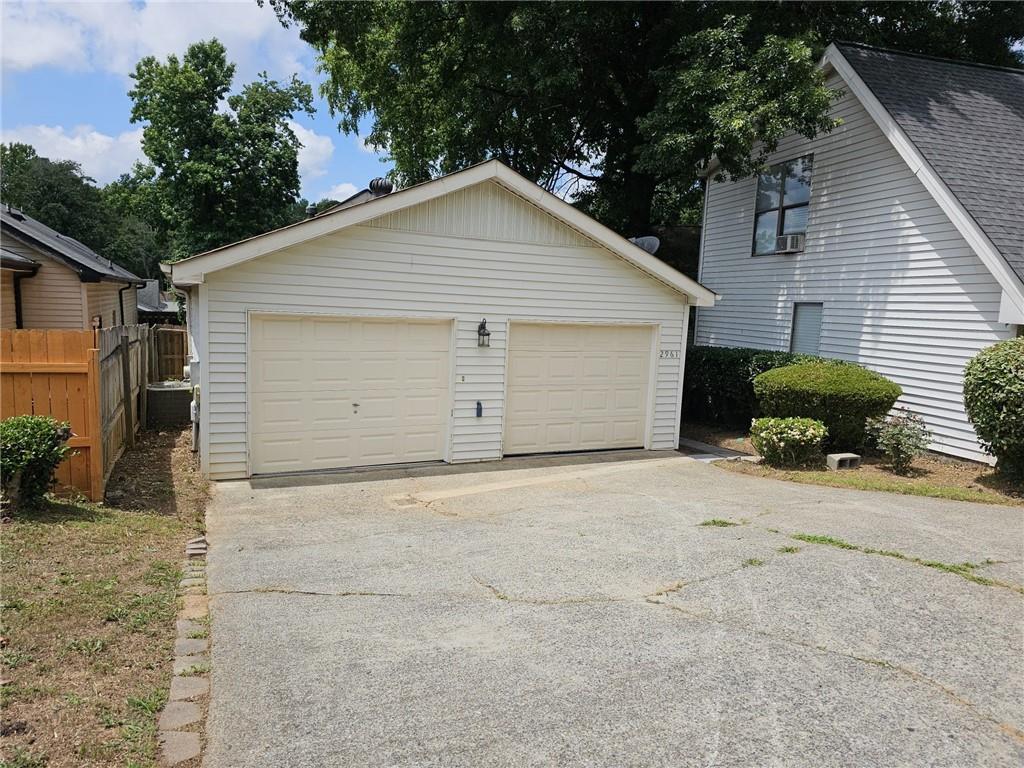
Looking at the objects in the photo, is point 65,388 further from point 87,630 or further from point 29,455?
point 87,630

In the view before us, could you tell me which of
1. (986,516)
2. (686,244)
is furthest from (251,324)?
(686,244)

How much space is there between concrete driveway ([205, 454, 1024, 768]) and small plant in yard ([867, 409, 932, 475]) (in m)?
2.34

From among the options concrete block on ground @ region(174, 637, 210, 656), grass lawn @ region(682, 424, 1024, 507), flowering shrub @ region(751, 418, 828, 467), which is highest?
flowering shrub @ region(751, 418, 828, 467)

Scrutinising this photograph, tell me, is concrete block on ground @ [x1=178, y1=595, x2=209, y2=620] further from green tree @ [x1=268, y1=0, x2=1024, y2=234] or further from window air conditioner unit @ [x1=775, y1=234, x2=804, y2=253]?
window air conditioner unit @ [x1=775, y1=234, x2=804, y2=253]

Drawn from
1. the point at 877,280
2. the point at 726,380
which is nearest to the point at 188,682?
the point at 726,380

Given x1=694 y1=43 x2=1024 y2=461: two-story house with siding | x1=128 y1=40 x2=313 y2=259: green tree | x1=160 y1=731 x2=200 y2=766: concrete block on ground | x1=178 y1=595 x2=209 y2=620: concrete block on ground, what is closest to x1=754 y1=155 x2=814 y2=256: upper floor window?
x1=694 y1=43 x2=1024 y2=461: two-story house with siding

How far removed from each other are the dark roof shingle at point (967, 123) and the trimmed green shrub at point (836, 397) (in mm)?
2392

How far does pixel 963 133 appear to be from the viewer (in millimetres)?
11531

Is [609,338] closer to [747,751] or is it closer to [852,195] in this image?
[852,195]

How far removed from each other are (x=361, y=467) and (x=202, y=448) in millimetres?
2045

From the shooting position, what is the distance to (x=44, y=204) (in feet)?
167

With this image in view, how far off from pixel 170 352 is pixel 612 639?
708 inches

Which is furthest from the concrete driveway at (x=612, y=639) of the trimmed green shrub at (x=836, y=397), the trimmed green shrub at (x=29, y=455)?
the trimmed green shrub at (x=836, y=397)

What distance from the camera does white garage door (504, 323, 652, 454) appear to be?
10.4m
